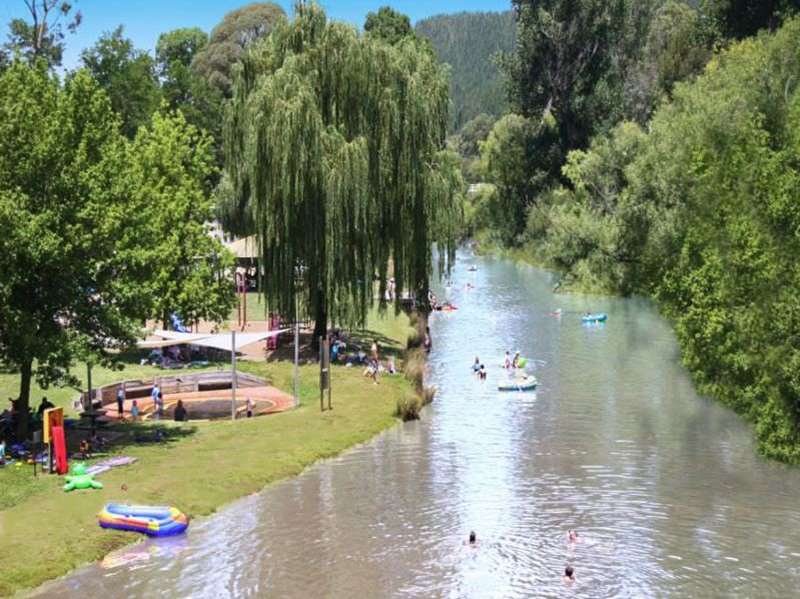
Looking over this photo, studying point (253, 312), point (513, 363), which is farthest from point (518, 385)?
point (253, 312)

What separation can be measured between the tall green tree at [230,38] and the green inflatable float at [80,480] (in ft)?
297

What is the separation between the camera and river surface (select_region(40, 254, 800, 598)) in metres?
20.4

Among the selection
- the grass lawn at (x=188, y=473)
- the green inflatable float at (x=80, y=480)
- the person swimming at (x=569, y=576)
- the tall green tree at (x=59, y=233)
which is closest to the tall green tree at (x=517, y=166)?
the grass lawn at (x=188, y=473)

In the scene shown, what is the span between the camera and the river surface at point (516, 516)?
803 inches

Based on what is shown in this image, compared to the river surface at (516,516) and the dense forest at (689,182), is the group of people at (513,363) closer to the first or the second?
the river surface at (516,516)

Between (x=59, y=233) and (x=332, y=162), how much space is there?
48.7 feet

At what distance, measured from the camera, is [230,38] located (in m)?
118

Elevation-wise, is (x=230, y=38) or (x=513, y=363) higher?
(x=230, y=38)

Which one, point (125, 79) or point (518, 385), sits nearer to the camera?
point (518, 385)

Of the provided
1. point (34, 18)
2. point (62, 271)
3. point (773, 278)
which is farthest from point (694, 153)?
point (34, 18)

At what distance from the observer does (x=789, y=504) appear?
993 inches

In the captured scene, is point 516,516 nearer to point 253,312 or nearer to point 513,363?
point 513,363

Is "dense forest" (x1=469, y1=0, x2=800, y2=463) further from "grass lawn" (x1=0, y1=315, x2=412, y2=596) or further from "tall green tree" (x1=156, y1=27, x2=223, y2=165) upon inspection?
"tall green tree" (x1=156, y1=27, x2=223, y2=165)

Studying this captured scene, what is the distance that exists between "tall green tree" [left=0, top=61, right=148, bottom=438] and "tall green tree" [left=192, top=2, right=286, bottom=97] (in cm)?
8525
